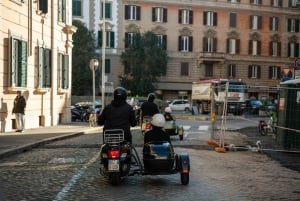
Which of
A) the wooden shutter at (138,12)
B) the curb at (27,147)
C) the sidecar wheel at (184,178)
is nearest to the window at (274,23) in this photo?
the wooden shutter at (138,12)

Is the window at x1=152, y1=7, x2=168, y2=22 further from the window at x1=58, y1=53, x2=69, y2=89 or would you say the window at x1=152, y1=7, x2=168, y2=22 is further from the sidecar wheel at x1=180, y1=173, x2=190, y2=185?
the sidecar wheel at x1=180, y1=173, x2=190, y2=185

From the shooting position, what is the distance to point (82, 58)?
56.5 m

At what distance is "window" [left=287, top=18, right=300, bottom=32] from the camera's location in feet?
223

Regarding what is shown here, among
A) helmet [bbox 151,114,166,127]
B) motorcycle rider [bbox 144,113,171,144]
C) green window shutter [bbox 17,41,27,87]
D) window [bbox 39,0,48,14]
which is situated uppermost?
window [bbox 39,0,48,14]

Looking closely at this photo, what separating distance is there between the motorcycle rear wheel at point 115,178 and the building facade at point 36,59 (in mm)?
11635

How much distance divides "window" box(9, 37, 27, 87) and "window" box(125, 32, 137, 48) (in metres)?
38.9

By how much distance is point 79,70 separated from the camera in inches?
2229

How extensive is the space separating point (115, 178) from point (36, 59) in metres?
15.9

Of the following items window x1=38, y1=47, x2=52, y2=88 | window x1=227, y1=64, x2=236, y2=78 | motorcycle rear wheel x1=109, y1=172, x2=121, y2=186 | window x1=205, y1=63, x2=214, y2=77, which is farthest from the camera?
window x1=227, y1=64, x2=236, y2=78

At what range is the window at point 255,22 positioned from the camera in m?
66.6

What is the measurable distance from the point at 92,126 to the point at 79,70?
31.0 meters

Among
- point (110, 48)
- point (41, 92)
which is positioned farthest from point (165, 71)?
point (41, 92)

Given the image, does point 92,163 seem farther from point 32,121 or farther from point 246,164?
point 32,121

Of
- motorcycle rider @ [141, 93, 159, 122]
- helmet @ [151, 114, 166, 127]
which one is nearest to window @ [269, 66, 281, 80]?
motorcycle rider @ [141, 93, 159, 122]
